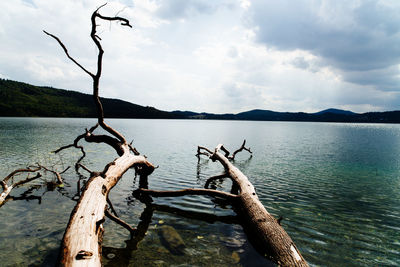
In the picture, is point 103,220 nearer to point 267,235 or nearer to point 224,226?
point 267,235

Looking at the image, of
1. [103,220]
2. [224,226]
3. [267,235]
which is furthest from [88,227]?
[224,226]

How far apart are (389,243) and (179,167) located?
16910 mm

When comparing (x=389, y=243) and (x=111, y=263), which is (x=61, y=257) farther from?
(x=389, y=243)

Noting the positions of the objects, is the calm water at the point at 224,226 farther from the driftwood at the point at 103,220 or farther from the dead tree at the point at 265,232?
the driftwood at the point at 103,220

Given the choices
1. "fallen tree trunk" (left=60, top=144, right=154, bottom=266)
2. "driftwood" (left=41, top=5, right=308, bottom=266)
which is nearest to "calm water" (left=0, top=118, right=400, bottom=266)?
"driftwood" (left=41, top=5, right=308, bottom=266)

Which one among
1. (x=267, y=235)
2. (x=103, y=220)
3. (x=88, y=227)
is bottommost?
(x=267, y=235)

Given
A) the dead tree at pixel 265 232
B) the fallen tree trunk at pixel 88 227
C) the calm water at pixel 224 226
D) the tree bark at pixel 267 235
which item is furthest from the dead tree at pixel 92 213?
the tree bark at pixel 267 235

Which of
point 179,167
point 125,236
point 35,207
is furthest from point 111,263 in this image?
point 179,167

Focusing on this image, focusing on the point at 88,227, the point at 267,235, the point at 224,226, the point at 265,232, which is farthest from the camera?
the point at 224,226

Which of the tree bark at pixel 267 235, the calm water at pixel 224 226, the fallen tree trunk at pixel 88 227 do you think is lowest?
the calm water at pixel 224 226

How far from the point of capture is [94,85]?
11.0 m

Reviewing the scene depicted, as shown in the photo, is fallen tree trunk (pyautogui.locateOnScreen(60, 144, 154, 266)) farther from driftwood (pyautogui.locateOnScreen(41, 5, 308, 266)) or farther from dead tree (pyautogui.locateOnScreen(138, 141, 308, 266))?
dead tree (pyautogui.locateOnScreen(138, 141, 308, 266))

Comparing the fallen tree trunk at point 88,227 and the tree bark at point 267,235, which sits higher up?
the fallen tree trunk at point 88,227

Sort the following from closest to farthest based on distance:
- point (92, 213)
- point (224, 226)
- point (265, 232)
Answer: point (92, 213) < point (265, 232) < point (224, 226)
